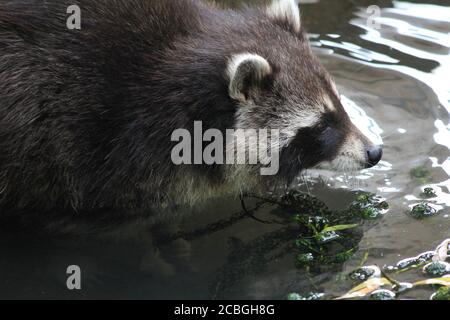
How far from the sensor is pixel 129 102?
7.50m

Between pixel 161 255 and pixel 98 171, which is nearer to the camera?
pixel 98 171

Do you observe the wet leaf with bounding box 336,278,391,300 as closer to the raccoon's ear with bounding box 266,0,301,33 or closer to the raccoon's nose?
the raccoon's nose

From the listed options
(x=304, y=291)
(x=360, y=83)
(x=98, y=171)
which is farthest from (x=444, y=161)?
(x=98, y=171)

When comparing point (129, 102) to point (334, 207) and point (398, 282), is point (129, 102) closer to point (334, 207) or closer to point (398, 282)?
point (334, 207)

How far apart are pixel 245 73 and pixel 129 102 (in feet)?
3.64

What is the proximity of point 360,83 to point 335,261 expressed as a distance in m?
3.53

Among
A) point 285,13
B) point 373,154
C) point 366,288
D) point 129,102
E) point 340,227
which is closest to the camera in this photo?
point 366,288

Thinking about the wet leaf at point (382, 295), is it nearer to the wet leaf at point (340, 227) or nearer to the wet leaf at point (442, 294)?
the wet leaf at point (442, 294)

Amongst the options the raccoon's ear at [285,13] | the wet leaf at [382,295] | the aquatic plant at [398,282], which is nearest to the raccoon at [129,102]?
the raccoon's ear at [285,13]

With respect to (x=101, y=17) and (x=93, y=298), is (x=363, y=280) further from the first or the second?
(x=101, y=17)

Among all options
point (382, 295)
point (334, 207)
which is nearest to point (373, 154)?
point (334, 207)

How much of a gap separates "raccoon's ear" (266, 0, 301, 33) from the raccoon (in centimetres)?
42

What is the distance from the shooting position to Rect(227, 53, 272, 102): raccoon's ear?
23.6 ft

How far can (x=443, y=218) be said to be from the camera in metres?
8.15
